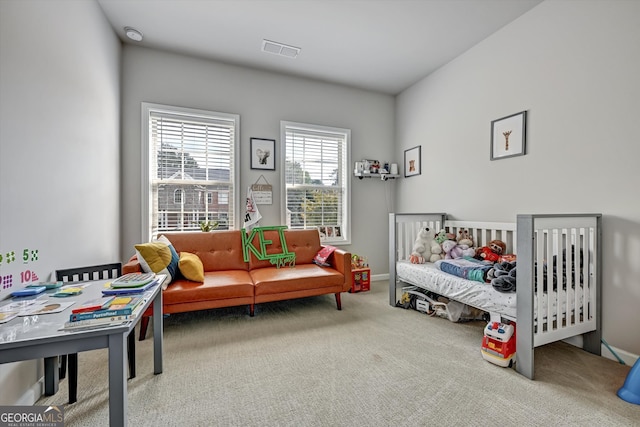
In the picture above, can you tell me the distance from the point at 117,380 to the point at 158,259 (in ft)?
4.97

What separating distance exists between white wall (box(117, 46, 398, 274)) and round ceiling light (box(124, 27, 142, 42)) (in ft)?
0.64

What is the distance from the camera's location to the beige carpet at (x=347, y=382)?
55.9 inches

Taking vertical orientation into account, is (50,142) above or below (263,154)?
below

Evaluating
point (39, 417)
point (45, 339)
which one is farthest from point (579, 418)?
point (39, 417)

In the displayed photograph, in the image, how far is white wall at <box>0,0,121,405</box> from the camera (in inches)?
54.6

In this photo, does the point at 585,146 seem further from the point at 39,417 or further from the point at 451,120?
the point at 39,417

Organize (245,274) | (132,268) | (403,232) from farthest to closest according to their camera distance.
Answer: (403,232) < (245,274) < (132,268)

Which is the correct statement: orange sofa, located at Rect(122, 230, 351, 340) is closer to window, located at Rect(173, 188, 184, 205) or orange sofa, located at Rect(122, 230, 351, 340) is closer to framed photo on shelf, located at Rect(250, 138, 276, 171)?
window, located at Rect(173, 188, 184, 205)

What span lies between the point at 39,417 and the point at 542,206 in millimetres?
3491

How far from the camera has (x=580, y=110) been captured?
2.21 metres

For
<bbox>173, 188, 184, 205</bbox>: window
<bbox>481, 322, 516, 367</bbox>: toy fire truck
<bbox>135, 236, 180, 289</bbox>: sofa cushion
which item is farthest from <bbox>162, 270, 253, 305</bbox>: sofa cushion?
<bbox>481, 322, 516, 367</bbox>: toy fire truck

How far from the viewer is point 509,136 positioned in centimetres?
274

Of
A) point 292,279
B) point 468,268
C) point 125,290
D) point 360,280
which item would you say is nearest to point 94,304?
point 125,290

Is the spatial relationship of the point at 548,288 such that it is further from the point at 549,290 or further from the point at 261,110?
the point at 261,110
